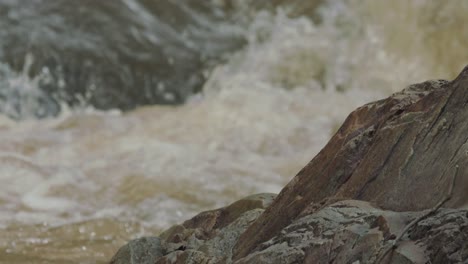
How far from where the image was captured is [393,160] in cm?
281

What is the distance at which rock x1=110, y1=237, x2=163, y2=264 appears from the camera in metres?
3.48

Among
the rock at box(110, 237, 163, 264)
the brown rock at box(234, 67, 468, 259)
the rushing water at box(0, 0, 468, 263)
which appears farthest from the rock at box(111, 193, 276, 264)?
the rushing water at box(0, 0, 468, 263)

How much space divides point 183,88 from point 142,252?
19.9 feet

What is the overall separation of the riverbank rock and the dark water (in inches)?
233

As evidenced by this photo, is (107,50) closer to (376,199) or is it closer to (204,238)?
(204,238)

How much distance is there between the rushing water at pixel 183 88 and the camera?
255 inches

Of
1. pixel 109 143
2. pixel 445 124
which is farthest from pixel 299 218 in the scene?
pixel 109 143

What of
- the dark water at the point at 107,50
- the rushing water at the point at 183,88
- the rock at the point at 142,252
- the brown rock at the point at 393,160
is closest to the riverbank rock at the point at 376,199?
the brown rock at the point at 393,160

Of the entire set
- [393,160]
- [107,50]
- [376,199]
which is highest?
[107,50]

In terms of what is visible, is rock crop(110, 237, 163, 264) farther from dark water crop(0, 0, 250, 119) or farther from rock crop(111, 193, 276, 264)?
dark water crop(0, 0, 250, 119)

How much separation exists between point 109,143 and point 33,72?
1.81 meters

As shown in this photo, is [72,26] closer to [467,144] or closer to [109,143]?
[109,143]

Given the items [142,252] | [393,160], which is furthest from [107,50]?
[393,160]

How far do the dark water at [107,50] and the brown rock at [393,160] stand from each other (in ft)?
20.1
